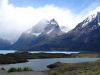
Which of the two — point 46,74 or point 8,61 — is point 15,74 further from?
point 8,61

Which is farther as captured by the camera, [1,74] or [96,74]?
[96,74]

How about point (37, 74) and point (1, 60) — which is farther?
point (1, 60)

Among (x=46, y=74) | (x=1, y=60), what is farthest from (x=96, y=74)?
(x=1, y=60)

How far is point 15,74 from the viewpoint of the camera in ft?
141

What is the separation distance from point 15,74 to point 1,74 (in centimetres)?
181

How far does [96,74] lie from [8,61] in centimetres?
11986

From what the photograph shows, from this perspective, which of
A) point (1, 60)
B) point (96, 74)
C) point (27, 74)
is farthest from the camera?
point (1, 60)

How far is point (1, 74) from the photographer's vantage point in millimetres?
43125

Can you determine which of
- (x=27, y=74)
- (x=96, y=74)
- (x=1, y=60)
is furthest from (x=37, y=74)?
(x=1, y=60)

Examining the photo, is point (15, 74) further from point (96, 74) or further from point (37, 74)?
point (96, 74)

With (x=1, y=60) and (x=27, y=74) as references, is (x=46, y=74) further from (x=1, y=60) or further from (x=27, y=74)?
(x=1, y=60)

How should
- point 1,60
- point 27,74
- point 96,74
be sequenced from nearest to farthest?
1. point 27,74
2. point 96,74
3. point 1,60

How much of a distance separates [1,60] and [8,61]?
13.9 feet

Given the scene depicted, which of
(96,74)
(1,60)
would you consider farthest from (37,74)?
(1,60)
